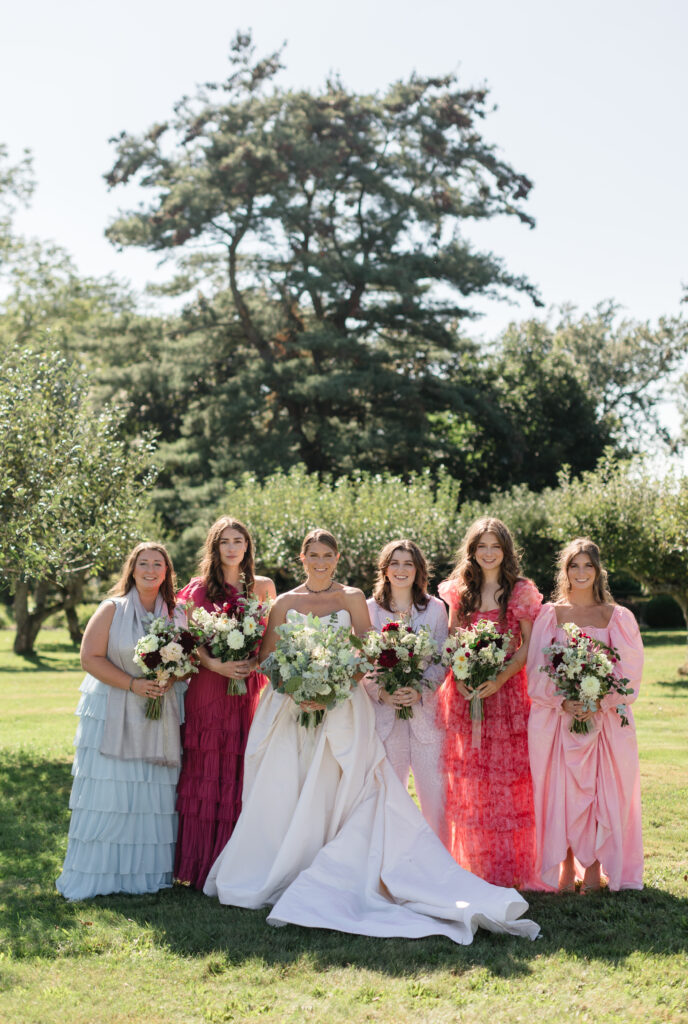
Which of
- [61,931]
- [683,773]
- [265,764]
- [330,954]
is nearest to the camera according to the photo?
[330,954]

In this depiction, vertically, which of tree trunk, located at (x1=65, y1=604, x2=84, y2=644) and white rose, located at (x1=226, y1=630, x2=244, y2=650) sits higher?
white rose, located at (x1=226, y1=630, x2=244, y2=650)

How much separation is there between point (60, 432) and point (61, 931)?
6.98 meters

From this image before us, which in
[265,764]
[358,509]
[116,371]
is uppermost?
[116,371]

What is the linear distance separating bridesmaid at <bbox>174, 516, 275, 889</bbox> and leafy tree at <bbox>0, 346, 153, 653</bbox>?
367 cm

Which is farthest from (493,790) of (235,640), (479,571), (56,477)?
(56,477)

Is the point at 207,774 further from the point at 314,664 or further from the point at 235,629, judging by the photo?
the point at 314,664

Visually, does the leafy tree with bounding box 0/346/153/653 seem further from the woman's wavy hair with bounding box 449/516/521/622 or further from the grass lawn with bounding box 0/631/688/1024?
the woman's wavy hair with bounding box 449/516/521/622

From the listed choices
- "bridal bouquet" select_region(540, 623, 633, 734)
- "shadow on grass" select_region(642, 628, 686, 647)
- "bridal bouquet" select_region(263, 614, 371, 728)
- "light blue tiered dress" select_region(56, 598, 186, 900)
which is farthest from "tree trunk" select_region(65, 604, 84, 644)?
"bridal bouquet" select_region(540, 623, 633, 734)

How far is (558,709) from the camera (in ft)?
22.9

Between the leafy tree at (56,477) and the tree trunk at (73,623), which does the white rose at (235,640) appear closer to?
the leafy tree at (56,477)

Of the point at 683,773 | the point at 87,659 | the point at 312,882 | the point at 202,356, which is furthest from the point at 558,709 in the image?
the point at 202,356

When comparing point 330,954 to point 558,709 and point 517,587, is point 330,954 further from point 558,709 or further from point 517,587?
point 517,587

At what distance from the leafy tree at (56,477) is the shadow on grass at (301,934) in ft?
14.5

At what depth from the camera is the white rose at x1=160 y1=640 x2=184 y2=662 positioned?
21.5ft
